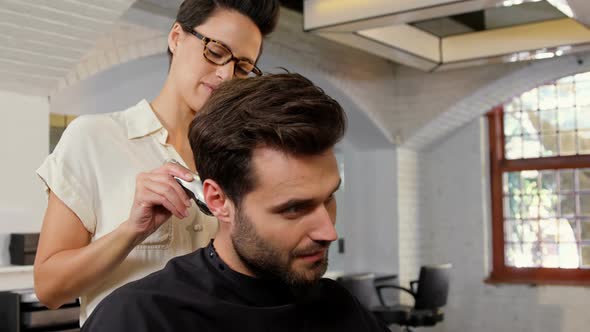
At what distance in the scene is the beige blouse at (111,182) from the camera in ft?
4.32

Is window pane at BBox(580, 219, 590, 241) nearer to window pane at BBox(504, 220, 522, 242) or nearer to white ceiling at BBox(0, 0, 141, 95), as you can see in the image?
window pane at BBox(504, 220, 522, 242)

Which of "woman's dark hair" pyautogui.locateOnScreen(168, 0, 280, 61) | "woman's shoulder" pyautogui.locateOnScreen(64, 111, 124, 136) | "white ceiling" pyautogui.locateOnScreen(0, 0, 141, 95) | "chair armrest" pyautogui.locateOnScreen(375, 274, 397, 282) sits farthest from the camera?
"chair armrest" pyautogui.locateOnScreen(375, 274, 397, 282)

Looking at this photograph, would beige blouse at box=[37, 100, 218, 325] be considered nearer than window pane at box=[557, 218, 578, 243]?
Yes

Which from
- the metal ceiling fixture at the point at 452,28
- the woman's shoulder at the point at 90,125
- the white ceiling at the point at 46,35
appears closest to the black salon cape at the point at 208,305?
the woman's shoulder at the point at 90,125

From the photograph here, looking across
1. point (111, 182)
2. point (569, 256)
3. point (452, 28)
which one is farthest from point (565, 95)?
point (111, 182)

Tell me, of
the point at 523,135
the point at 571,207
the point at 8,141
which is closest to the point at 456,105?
the point at 523,135

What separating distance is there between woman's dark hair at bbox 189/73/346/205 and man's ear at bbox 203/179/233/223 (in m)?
0.01

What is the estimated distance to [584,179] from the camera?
262 inches

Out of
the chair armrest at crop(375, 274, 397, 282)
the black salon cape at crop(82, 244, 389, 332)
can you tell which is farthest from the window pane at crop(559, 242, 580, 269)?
the black salon cape at crop(82, 244, 389, 332)

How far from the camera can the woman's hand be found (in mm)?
1168

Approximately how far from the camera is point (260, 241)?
44.9 inches

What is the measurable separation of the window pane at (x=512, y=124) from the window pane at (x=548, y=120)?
223 mm

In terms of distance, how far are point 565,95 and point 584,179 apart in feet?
2.56

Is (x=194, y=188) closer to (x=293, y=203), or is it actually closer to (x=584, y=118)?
(x=293, y=203)
